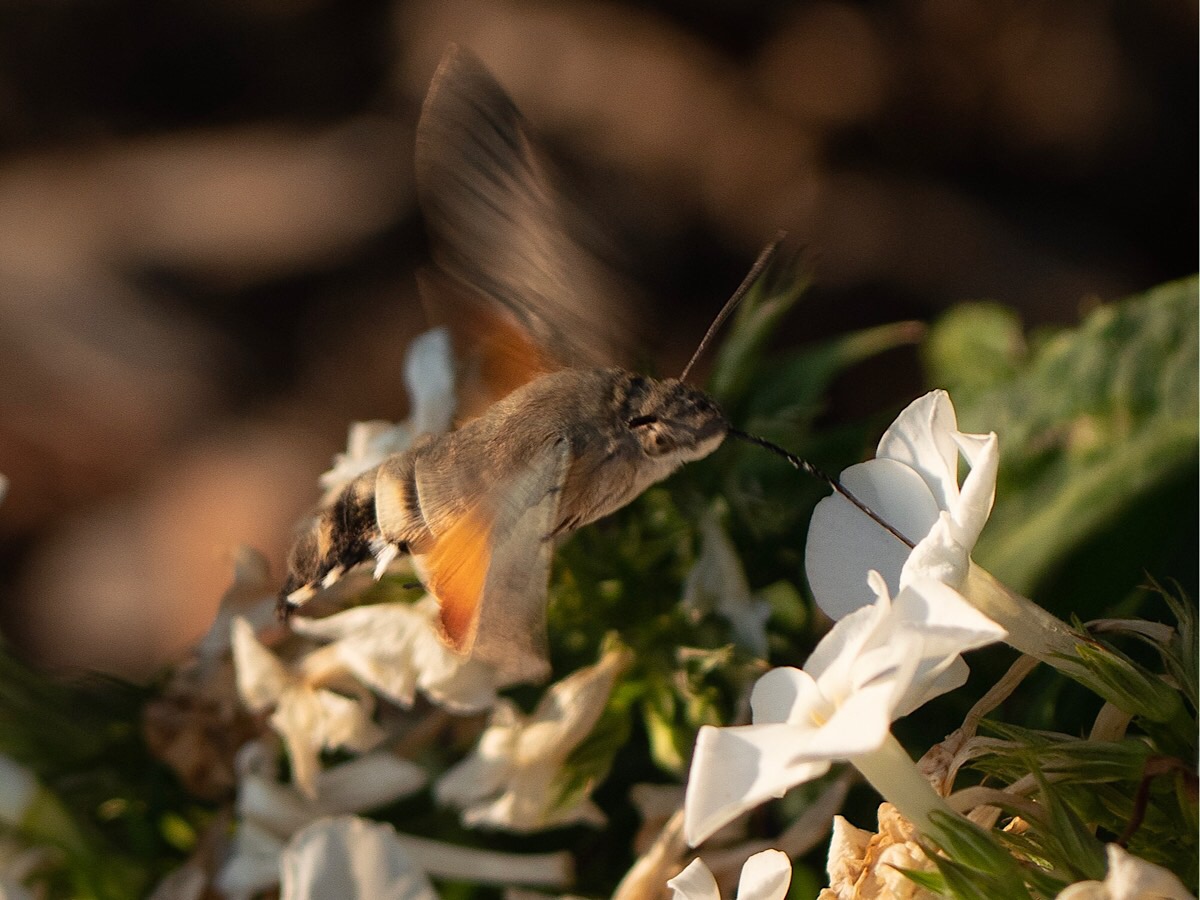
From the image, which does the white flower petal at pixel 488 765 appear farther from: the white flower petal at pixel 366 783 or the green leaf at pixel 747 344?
the green leaf at pixel 747 344

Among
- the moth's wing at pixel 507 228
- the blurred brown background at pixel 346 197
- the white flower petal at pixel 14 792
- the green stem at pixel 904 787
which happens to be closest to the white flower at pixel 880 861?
the green stem at pixel 904 787

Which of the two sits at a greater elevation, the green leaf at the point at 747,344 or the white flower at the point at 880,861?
the green leaf at the point at 747,344

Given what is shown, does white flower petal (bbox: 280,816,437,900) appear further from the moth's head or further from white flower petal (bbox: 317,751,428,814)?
the moth's head

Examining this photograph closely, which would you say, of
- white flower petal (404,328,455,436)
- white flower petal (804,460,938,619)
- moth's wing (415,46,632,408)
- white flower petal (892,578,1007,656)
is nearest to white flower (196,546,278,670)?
white flower petal (404,328,455,436)

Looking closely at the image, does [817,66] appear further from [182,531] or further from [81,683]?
[81,683]

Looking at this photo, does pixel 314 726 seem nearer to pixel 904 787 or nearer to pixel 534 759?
pixel 534 759

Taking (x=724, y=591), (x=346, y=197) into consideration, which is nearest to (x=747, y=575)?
(x=724, y=591)
